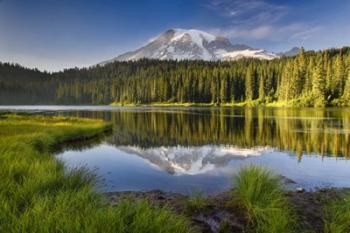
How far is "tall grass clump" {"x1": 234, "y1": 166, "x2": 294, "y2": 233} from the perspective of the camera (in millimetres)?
7551

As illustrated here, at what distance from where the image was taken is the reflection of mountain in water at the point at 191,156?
20622 millimetres

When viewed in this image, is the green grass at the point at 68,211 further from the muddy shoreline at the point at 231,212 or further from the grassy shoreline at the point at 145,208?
the muddy shoreline at the point at 231,212

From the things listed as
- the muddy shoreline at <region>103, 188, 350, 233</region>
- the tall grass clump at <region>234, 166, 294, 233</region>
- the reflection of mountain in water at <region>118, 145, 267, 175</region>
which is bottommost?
the reflection of mountain in water at <region>118, 145, 267, 175</region>

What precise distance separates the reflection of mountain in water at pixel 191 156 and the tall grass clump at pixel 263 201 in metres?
9.12

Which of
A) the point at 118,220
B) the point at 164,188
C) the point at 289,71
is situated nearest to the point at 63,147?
the point at 164,188

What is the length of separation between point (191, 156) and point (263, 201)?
16.3 meters

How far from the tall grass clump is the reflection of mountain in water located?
9.12m

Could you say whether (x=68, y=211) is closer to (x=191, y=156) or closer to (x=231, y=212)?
(x=231, y=212)

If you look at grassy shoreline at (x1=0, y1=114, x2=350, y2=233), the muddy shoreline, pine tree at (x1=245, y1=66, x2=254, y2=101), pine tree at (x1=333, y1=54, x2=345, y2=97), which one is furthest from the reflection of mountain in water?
pine tree at (x1=245, y1=66, x2=254, y2=101)

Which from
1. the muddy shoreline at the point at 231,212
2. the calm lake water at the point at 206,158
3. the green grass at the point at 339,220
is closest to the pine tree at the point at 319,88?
the calm lake water at the point at 206,158

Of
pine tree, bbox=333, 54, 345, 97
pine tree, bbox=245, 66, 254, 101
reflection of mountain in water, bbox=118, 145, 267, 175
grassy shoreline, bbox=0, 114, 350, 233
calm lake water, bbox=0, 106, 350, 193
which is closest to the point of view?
grassy shoreline, bbox=0, 114, 350, 233

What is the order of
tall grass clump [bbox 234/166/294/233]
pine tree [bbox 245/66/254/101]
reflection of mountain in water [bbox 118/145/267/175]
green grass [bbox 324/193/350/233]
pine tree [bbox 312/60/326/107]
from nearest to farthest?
1. tall grass clump [bbox 234/166/294/233]
2. green grass [bbox 324/193/350/233]
3. reflection of mountain in water [bbox 118/145/267/175]
4. pine tree [bbox 312/60/326/107]
5. pine tree [bbox 245/66/254/101]

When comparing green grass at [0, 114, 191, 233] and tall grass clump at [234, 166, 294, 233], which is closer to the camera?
green grass at [0, 114, 191, 233]

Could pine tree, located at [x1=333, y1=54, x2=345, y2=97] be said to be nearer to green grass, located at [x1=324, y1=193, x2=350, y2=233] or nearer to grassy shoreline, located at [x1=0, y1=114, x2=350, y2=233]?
grassy shoreline, located at [x1=0, y1=114, x2=350, y2=233]
